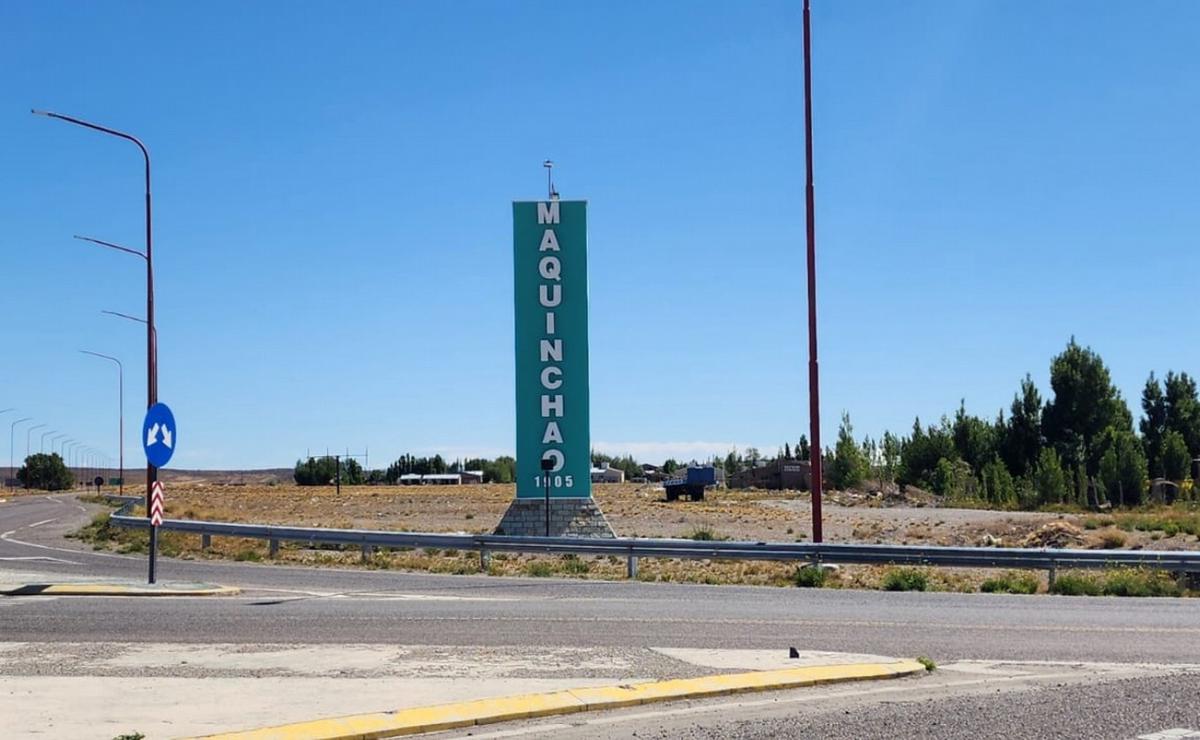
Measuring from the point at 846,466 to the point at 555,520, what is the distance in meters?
73.0

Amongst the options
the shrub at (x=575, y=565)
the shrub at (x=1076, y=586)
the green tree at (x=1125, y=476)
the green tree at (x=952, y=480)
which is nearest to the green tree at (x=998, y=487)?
the green tree at (x=952, y=480)

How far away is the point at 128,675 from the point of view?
11.0m

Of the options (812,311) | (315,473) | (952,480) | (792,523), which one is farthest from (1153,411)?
(315,473)

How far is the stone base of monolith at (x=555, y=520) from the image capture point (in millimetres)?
34688

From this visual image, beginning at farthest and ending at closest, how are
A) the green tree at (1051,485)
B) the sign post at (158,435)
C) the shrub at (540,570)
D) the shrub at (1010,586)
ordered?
the green tree at (1051,485) → the shrub at (540,570) → the shrub at (1010,586) → the sign post at (158,435)

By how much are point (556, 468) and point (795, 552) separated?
43.4 ft

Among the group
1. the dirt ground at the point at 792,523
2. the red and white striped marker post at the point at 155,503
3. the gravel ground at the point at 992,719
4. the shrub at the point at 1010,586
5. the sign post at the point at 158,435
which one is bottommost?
the dirt ground at the point at 792,523

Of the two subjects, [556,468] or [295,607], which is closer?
[295,607]

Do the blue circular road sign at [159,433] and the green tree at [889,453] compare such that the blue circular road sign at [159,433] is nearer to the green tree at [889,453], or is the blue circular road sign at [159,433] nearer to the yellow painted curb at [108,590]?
the yellow painted curb at [108,590]

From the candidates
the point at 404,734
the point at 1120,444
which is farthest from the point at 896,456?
the point at 404,734

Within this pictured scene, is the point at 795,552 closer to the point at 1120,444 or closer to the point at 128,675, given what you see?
the point at 128,675

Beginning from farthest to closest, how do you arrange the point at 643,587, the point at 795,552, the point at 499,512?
the point at 499,512 < the point at 795,552 < the point at 643,587

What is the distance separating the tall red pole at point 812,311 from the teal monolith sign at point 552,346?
11852 millimetres

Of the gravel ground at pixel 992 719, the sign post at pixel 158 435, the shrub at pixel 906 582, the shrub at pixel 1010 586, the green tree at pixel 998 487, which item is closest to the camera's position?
the gravel ground at pixel 992 719
